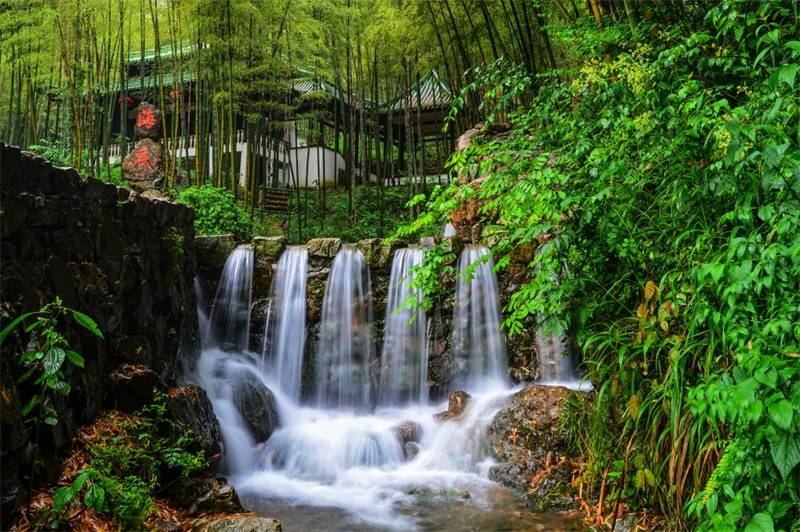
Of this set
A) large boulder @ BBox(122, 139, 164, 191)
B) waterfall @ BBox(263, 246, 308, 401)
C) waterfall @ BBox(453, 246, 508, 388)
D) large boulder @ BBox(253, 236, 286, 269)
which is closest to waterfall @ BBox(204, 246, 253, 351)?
large boulder @ BBox(253, 236, 286, 269)

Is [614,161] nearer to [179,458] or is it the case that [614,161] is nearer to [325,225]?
[179,458]

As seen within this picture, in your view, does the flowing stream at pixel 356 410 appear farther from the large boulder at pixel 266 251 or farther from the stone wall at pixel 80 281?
the stone wall at pixel 80 281

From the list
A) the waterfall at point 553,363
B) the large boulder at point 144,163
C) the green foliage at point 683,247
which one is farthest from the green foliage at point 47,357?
the large boulder at point 144,163

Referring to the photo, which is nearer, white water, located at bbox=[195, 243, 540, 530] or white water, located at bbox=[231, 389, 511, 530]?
white water, located at bbox=[231, 389, 511, 530]

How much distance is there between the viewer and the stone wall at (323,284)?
24.4 ft

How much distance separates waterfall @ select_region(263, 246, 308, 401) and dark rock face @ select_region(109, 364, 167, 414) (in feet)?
11.4

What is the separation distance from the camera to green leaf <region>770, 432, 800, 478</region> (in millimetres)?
2020

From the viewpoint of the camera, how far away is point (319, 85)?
15852 millimetres

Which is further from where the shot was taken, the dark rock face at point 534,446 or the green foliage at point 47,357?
the dark rock face at point 534,446

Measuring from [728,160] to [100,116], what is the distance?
16.4 m

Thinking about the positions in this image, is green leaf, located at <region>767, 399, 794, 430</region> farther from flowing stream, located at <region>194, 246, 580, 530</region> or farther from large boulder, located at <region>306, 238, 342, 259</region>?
large boulder, located at <region>306, 238, 342, 259</region>

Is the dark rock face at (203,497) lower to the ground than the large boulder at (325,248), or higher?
lower

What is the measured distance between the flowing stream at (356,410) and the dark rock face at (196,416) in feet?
1.55

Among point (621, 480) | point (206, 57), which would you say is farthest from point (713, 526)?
point (206, 57)
